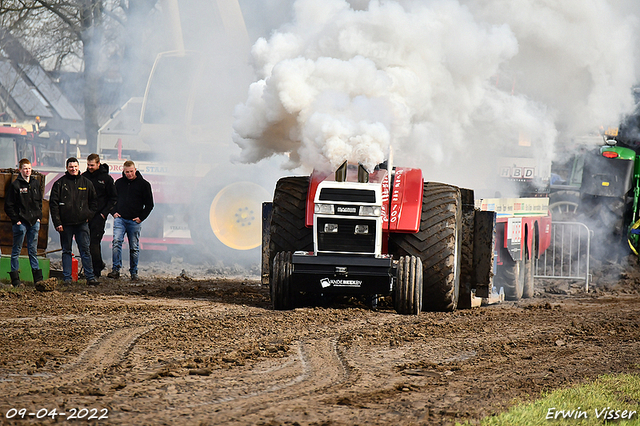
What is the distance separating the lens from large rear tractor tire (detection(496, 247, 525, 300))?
11.2 m

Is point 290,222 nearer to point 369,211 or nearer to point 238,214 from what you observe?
point 369,211

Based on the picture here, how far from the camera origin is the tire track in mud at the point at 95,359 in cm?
478

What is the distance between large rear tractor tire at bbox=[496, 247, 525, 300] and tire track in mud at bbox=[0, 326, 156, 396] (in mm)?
6063

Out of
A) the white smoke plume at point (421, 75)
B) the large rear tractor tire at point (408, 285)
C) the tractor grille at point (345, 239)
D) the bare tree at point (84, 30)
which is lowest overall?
the large rear tractor tire at point (408, 285)

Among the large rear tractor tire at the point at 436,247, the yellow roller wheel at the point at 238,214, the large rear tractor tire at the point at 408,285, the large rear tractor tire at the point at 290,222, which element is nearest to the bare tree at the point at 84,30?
the yellow roller wheel at the point at 238,214

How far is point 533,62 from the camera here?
1122cm

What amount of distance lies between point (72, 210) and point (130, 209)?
144cm

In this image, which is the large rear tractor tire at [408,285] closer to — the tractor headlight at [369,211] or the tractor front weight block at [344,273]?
the tractor front weight block at [344,273]

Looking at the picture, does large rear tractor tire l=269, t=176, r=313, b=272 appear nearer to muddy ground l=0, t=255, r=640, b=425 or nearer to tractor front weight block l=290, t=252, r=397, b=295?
tractor front weight block l=290, t=252, r=397, b=295

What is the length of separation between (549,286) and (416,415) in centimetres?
1010

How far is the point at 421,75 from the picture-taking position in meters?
9.33

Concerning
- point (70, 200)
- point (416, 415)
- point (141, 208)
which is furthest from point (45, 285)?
point (416, 415)

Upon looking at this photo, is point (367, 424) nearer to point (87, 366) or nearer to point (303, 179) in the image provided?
point (87, 366)

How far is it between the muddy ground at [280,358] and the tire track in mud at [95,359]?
0.05 feet
